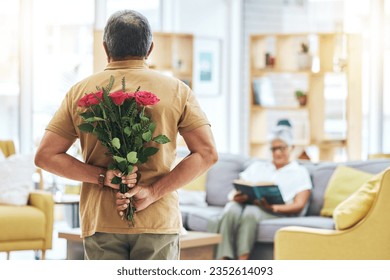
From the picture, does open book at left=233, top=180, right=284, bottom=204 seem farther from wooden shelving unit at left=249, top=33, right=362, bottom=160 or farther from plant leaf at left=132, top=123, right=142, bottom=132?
plant leaf at left=132, top=123, right=142, bottom=132

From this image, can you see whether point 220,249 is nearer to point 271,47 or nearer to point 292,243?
point 292,243

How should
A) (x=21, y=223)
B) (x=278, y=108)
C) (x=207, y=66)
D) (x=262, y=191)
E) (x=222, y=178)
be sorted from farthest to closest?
1. (x=207, y=66)
2. (x=278, y=108)
3. (x=222, y=178)
4. (x=21, y=223)
5. (x=262, y=191)

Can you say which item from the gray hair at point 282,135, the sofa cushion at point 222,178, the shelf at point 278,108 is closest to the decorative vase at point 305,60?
the shelf at point 278,108

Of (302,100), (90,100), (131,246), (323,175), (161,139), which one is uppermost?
(90,100)

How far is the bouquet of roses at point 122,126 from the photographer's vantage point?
7.27ft

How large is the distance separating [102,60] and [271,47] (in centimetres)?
203

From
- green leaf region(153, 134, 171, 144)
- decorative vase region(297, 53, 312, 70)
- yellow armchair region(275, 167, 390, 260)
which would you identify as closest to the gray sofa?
yellow armchair region(275, 167, 390, 260)

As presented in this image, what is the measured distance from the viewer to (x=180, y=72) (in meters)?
8.38

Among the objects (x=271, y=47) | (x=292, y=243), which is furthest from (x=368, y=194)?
(x=271, y=47)

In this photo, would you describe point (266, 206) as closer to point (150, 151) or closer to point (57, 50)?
point (150, 151)

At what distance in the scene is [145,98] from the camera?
219 cm

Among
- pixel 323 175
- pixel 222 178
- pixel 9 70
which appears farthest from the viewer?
pixel 9 70

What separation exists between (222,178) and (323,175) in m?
0.86

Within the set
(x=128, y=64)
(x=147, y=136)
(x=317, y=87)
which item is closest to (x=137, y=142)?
(x=147, y=136)
